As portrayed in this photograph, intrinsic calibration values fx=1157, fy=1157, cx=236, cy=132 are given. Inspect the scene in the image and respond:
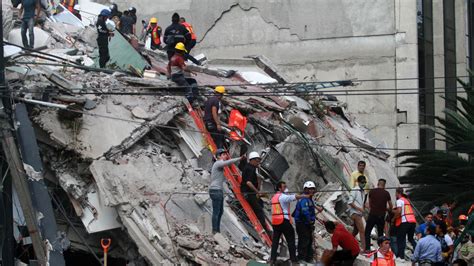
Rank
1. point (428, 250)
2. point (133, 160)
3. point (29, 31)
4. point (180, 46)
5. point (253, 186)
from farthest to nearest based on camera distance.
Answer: point (29, 31) → point (180, 46) → point (133, 160) → point (253, 186) → point (428, 250)

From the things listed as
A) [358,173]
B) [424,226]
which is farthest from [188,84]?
[424,226]

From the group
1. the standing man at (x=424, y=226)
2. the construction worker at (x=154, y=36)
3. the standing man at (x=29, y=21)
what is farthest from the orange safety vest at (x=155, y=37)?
the standing man at (x=424, y=226)

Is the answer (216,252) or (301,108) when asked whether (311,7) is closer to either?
(301,108)

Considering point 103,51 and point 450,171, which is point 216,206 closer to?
point 103,51

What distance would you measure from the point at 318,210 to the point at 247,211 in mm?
1746

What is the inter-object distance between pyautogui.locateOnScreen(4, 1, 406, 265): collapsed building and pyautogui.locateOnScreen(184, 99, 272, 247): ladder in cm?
12

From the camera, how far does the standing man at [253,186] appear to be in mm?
20188

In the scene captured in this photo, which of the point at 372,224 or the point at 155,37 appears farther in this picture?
the point at 155,37

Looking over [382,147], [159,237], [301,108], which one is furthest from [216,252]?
[382,147]

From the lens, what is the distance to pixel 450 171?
1181 inches

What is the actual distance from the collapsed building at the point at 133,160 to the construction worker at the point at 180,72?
0.62 feet

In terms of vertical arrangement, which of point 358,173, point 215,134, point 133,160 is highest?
point 215,134

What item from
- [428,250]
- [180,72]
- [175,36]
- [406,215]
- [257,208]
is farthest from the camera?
[175,36]

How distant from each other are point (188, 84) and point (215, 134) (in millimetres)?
1636
